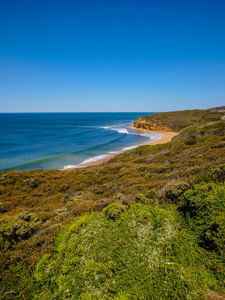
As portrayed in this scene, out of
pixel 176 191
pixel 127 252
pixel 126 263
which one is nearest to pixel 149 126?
pixel 176 191

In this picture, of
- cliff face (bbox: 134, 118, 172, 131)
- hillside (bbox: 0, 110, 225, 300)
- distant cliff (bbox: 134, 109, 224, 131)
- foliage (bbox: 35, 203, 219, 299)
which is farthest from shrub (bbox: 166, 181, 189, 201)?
cliff face (bbox: 134, 118, 172, 131)

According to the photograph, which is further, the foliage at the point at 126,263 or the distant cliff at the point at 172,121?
the distant cliff at the point at 172,121

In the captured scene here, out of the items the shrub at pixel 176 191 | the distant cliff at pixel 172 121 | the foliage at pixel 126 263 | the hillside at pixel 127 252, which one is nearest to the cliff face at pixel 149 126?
Answer: the distant cliff at pixel 172 121

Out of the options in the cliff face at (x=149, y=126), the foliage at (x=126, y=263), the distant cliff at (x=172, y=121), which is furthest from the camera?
the cliff face at (x=149, y=126)

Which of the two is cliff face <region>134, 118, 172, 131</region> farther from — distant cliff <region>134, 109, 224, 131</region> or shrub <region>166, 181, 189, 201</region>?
shrub <region>166, 181, 189, 201</region>

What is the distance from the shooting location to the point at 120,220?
11.8ft

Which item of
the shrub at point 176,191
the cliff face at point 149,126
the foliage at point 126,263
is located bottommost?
the foliage at point 126,263

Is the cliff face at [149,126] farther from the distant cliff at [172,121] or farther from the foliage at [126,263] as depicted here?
the foliage at [126,263]

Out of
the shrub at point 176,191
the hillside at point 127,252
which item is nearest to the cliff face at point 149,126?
the shrub at point 176,191

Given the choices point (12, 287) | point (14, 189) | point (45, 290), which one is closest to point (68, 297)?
point (45, 290)

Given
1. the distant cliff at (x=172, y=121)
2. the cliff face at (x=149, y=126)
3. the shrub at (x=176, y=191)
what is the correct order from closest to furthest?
1. the shrub at (x=176, y=191)
2. the distant cliff at (x=172, y=121)
3. the cliff face at (x=149, y=126)

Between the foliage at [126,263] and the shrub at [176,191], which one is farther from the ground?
the shrub at [176,191]

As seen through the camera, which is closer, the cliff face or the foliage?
the foliage

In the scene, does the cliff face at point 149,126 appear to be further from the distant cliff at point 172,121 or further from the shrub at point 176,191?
the shrub at point 176,191
